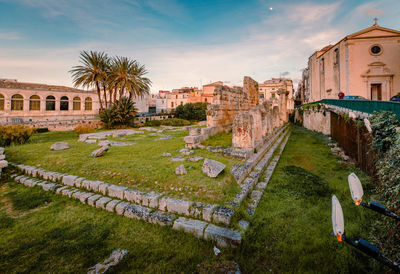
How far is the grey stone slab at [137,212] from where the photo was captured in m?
3.20

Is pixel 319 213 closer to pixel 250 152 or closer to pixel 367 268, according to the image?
pixel 367 268

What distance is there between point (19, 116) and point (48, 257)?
121 ft

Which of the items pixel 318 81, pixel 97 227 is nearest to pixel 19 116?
pixel 97 227

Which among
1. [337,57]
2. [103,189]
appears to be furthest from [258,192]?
[337,57]

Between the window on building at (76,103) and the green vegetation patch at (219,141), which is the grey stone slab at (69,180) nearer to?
the green vegetation patch at (219,141)

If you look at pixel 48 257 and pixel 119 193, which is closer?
pixel 48 257

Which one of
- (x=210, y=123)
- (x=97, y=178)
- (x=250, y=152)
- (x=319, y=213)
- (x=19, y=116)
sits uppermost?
(x=19, y=116)

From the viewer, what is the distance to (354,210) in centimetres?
326

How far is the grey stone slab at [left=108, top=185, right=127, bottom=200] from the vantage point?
3.76 metres

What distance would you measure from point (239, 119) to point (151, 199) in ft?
12.6

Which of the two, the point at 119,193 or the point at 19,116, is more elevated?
the point at 19,116

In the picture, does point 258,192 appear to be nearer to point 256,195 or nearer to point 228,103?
point 256,195

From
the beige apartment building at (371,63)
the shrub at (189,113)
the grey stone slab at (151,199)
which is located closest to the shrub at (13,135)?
the grey stone slab at (151,199)

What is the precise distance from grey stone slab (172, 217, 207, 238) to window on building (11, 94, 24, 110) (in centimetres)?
3796
